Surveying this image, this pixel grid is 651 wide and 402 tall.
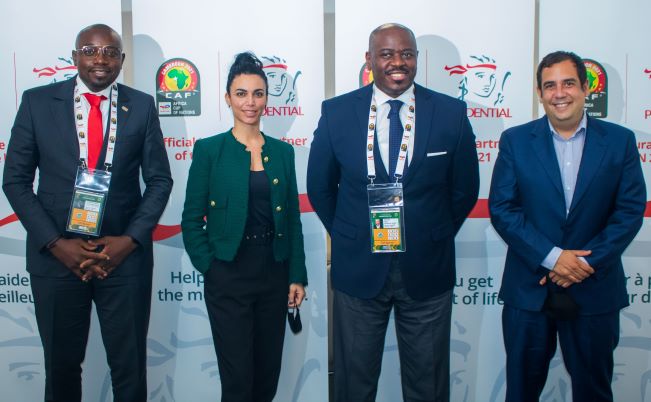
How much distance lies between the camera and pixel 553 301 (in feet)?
7.34

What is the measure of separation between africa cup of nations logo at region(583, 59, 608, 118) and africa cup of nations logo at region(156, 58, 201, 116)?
209cm

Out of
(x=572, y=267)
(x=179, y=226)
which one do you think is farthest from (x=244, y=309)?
(x=572, y=267)

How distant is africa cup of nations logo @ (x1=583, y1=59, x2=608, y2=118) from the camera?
118 inches

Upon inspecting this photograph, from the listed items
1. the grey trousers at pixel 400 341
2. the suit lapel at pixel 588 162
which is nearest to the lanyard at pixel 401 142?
the grey trousers at pixel 400 341

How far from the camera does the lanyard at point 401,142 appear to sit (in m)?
2.22

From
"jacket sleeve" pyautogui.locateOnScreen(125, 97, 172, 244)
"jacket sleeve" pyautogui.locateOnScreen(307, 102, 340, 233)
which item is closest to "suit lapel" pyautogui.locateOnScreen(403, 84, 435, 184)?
"jacket sleeve" pyautogui.locateOnScreen(307, 102, 340, 233)

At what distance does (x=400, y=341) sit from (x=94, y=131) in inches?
62.6

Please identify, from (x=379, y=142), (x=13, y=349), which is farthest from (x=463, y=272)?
(x=13, y=349)

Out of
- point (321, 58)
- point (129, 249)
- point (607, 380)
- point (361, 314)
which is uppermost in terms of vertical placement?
point (321, 58)

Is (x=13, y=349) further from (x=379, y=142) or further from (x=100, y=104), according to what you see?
(x=379, y=142)

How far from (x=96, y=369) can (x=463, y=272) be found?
2.10 metres

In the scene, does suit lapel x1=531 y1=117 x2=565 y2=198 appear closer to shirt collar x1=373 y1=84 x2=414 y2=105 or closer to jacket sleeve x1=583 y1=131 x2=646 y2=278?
jacket sleeve x1=583 y1=131 x2=646 y2=278

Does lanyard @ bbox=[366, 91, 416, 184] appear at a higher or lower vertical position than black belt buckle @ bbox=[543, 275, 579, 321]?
higher

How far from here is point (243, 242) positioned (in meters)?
2.43
